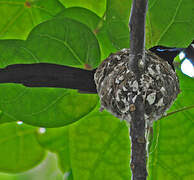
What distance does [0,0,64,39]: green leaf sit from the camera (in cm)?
152

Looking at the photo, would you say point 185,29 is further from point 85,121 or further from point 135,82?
point 85,121

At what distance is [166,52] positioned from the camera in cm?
125

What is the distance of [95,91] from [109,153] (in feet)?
1.16

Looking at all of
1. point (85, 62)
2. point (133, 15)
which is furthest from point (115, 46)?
point (133, 15)

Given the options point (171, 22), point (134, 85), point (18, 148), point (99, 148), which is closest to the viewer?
point (134, 85)

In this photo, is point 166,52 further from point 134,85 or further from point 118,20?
point 134,85

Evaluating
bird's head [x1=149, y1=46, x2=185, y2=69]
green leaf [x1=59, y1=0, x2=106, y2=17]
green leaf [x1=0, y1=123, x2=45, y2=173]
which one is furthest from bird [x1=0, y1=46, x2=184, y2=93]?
green leaf [x1=0, y1=123, x2=45, y2=173]

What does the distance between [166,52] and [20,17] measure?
24.0 inches

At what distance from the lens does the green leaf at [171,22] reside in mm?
1192

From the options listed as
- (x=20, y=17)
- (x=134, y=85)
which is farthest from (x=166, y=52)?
(x=20, y=17)

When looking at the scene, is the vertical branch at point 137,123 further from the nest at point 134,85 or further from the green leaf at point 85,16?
the green leaf at point 85,16

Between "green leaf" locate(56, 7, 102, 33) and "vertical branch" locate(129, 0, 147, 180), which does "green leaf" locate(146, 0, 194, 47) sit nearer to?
"green leaf" locate(56, 7, 102, 33)

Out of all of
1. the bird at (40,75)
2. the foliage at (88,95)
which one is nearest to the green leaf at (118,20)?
the foliage at (88,95)

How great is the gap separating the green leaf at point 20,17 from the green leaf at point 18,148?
0.52 m
